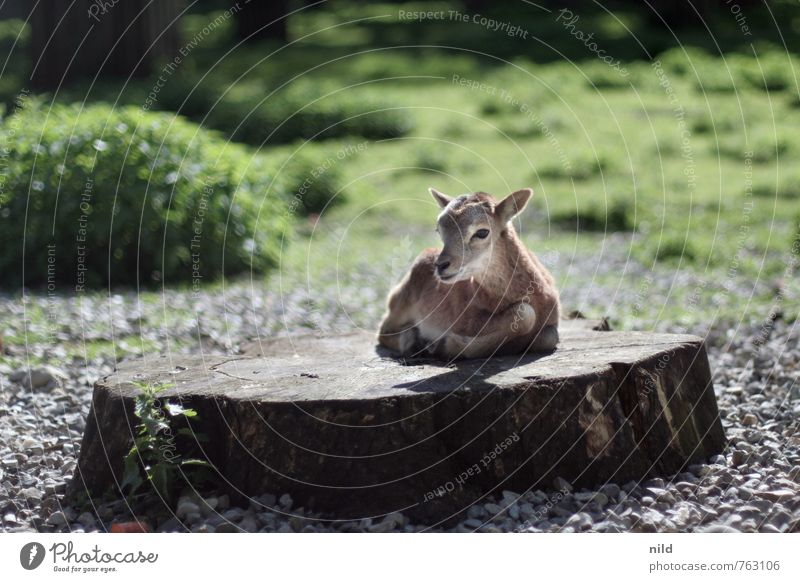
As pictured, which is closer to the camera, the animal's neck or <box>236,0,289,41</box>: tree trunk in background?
the animal's neck

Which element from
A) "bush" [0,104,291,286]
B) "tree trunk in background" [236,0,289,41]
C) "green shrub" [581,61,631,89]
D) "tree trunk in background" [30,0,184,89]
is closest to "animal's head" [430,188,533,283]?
"bush" [0,104,291,286]

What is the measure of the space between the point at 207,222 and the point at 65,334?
3.79 m

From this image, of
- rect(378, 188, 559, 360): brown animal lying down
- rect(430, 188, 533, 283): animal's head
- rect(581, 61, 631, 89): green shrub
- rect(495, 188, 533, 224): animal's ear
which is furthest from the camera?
rect(581, 61, 631, 89): green shrub

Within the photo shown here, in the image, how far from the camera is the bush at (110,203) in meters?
14.7

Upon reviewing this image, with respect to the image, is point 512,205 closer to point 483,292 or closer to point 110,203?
point 483,292

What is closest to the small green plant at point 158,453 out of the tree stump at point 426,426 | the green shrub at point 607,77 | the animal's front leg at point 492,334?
the tree stump at point 426,426

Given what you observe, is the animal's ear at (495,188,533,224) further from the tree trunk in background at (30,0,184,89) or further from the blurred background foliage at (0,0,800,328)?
the tree trunk in background at (30,0,184,89)

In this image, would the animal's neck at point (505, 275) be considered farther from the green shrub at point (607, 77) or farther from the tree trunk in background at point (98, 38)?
the green shrub at point (607, 77)

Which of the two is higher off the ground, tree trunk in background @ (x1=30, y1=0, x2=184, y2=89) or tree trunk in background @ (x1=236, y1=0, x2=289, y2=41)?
tree trunk in background @ (x1=236, y1=0, x2=289, y2=41)

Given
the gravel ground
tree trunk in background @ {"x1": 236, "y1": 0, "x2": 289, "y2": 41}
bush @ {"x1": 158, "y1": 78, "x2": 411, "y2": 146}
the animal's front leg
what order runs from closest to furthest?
the gravel ground → the animal's front leg → bush @ {"x1": 158, "y1": 78, "x2": 411, "y2": 146} → tree trunk in background @ {"x1": 236, "y1": 0, "x2": 289, "y2": 41}

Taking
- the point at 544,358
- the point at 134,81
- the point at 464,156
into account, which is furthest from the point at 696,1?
the point at 544,358

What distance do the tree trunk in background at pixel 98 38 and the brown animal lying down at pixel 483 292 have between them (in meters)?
19.6

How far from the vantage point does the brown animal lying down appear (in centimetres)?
735
